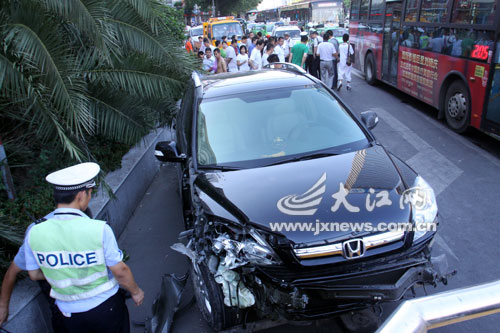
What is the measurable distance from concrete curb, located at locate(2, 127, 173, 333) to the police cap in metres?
1.26

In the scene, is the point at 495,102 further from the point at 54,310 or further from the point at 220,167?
the point at 54,310

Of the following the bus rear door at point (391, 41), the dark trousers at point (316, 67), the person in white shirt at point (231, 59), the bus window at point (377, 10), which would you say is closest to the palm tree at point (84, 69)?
the person in white shirt at point (231, 59)

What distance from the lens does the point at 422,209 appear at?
301 cm

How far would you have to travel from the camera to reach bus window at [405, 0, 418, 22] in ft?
32.8

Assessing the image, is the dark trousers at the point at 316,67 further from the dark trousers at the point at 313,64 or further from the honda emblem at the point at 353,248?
the honda emblem at the point at 353,248

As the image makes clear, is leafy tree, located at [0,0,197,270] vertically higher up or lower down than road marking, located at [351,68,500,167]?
higher up

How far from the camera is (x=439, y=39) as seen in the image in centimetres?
876

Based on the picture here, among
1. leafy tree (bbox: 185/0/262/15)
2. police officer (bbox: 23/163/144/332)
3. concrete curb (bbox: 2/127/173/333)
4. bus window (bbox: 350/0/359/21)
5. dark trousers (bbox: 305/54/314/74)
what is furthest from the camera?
leafy tree (bbox: 185/0/262/15)

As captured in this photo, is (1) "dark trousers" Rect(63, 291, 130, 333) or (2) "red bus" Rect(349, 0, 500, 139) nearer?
(1) "dark trousers" Rect(63, 291, 130, 333)

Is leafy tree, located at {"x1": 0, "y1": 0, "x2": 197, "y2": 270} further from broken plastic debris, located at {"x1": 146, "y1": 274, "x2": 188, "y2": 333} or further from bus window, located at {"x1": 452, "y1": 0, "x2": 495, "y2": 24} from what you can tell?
bus window, located at {"x1": 452, "y1": 0, "x2": 495, "y2": 24}

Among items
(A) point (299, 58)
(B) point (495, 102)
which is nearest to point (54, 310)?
(B) point (495, 102)

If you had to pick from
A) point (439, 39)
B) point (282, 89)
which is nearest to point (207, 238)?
point (282, 89)

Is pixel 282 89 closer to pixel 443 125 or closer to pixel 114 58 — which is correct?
pixel 114 58

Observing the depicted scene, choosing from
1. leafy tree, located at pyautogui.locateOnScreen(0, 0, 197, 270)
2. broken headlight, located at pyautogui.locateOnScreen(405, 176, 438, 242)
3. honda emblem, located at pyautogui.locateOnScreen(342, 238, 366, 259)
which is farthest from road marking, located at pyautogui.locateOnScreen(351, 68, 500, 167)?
leafy tree, located at pyautogui.locateOnScreen(0, 0, 197, 270)
